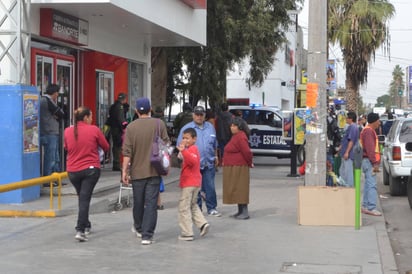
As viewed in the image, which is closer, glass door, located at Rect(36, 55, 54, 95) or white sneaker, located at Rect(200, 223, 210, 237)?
white sneaker, located at Rect(200, 223, 210, 237)

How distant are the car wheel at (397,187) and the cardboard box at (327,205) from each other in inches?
201

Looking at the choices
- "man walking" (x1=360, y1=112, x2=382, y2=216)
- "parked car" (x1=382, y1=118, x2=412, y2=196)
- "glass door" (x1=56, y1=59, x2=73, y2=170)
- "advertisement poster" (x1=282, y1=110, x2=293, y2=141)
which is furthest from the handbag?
"advertisement poster" (x1=282, y1=110, x2=293, y2=141)

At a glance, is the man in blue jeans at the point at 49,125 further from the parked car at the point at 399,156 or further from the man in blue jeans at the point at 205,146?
the parked car at the point at 399,156

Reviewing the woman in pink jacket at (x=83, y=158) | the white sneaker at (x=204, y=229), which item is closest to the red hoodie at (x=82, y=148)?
the woman in pink jacket at (x=83, y=158)

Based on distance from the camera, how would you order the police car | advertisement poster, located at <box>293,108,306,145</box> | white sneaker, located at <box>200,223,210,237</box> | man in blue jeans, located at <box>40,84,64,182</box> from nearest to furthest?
white sneaker, located at <box>200,223,210,237</box>, man in blue jeans, located at <box>40,84,64,182</box>, advertisement poster, located at <box>293,108,306,145</box>, the police car

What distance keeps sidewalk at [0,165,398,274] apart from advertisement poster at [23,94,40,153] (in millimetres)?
1052

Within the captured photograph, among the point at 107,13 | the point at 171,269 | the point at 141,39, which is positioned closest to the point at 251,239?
the point at 171,269

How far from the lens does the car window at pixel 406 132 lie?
14.5 meters

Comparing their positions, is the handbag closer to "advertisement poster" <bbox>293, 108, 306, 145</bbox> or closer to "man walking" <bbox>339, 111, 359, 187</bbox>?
"man walking" <bbox>339, 111, 359, 187</bbox>

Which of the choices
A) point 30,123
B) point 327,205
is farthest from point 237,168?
point 30,123

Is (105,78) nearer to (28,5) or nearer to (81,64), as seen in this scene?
(81,64)

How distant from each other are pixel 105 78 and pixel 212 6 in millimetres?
5707

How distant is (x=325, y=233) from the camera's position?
379 inches

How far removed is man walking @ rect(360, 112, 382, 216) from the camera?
11.5 meters
